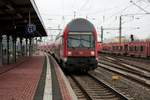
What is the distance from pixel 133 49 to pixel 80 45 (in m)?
37.3

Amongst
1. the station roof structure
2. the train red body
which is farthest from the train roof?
the train red body

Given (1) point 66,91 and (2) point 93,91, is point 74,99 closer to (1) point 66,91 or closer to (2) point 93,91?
(1) point 66,91

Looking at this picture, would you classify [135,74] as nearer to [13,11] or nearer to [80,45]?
[80,45]

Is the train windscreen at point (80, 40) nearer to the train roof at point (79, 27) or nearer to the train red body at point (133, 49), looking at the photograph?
the train roof at point (79, 27)

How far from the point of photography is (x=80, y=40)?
25672mm

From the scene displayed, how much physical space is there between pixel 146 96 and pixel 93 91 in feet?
8.48

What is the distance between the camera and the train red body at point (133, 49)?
54.1 m

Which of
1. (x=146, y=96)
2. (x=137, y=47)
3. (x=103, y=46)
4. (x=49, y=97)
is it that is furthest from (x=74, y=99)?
(x=103, y=46)

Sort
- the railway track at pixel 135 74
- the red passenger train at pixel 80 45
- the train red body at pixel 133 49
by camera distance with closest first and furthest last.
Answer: the railway track at pixel 135 74 < the red passenger train at pixel 80 45 < the train red body at pixel 133 49

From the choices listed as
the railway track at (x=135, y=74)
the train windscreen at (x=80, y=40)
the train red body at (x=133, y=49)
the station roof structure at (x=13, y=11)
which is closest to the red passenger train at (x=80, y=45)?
the train windscreen at (x=80, y=40)

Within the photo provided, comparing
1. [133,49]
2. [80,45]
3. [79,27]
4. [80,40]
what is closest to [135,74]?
[80,45]

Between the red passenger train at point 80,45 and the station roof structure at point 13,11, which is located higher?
the station roof structure at point 13,11

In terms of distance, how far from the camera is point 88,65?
83.0 feet

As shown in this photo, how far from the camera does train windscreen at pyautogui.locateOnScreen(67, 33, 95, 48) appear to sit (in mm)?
25656
